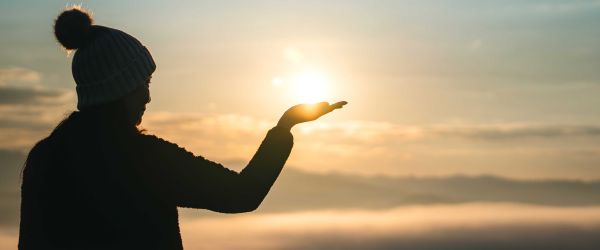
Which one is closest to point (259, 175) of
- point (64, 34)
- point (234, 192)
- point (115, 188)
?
point (234, 192)

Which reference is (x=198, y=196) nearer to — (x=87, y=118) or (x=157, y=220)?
(x=157, y=220)

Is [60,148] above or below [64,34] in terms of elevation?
below

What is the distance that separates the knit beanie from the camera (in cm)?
955

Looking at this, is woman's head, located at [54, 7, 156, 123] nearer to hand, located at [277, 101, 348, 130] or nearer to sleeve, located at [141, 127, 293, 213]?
sleeve, located at [141, 127, 293, 213]

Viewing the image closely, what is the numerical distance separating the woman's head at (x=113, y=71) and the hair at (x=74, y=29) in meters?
0.04

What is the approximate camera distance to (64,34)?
9797 millimetres

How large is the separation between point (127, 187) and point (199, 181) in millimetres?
455

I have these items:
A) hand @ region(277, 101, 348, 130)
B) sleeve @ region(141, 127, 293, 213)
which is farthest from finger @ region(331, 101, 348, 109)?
sleeve @ region(141, 127, 293, 213)

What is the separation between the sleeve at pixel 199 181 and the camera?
9.34 metres

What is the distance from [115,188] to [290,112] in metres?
1.20

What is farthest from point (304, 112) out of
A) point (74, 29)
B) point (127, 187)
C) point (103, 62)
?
point (74, 29)

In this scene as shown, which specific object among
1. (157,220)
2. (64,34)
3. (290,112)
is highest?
(64,34)

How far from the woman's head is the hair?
1.5 inches

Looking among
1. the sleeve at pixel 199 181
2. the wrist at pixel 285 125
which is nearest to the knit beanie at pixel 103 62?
the sleeve at pixel 199 181
